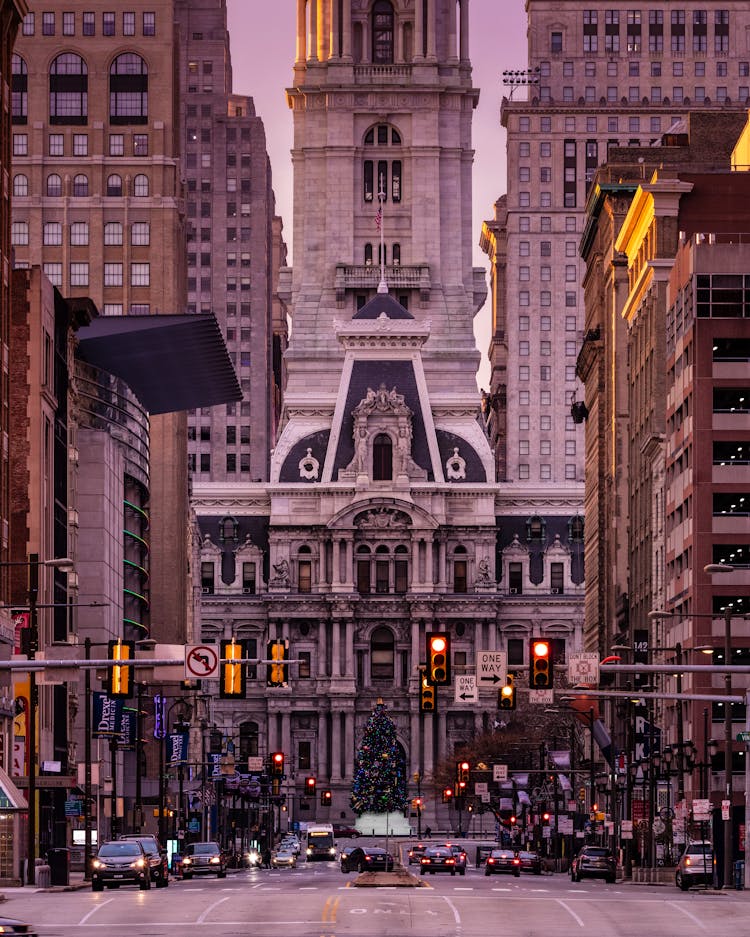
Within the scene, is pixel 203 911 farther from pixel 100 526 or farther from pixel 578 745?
pixel 578 745

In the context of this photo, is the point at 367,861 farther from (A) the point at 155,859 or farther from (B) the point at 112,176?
(B) the point at 112,176

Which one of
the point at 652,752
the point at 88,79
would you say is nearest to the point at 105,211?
the point at 88,79

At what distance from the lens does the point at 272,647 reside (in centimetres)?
6950

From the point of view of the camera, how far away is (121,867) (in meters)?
82.0

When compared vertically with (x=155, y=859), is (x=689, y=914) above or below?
above

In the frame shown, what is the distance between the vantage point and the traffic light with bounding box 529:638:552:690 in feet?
204

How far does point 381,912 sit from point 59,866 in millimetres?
26029

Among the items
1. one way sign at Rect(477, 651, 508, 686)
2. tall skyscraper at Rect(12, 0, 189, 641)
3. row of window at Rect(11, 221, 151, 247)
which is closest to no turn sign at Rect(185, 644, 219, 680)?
one way sign at Rect(477, 651, 508, 686)

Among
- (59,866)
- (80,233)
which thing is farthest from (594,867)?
(80,233)

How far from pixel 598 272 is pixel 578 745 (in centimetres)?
3623

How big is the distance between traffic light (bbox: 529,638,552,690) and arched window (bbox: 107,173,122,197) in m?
137

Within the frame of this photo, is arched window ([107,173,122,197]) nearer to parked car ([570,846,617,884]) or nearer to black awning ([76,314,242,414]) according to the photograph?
black awning ([76,314,242,414])

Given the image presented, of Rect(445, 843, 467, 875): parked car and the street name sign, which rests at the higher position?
the street name sign

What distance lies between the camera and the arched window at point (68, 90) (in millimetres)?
196250
